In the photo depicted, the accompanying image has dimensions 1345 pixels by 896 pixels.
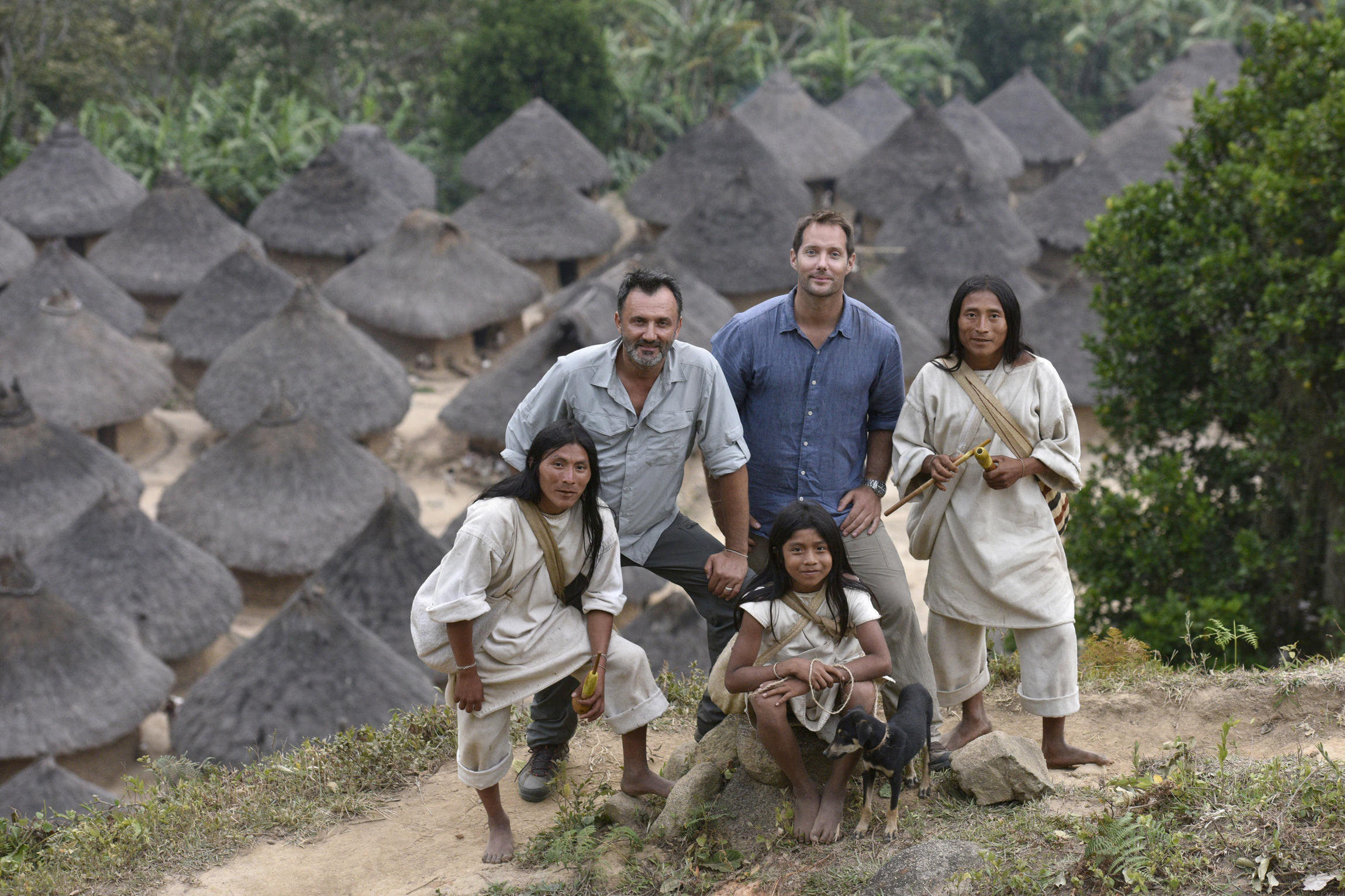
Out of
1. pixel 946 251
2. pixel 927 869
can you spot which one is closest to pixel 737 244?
pixel 946 251

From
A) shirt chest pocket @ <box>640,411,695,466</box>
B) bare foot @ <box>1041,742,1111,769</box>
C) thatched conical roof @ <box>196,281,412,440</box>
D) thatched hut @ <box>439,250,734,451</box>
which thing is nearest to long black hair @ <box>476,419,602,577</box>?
shirt chest pocket @ <box>640,411,695,466</box>

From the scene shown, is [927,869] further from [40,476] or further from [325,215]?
[325,215]

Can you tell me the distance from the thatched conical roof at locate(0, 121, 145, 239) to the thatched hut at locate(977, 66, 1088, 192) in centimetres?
1856

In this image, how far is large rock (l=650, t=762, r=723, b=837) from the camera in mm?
4828

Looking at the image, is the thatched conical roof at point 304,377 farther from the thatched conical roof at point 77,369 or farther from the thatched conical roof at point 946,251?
the thatched conical roof at point 946,251

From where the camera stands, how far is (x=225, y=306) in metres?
21.0

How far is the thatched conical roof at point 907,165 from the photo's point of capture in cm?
2702

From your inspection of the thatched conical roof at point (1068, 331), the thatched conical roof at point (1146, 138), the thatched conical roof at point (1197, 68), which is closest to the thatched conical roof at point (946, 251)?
the thatched conical roof at point (1068, 331)

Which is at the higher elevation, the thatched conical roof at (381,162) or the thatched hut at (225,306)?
the thatched conical roof at (381,162)

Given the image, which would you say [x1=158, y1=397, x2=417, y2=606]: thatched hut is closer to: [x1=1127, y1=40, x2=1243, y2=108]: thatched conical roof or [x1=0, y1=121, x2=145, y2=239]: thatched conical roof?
[x1=0, y1=121, x2=145, y2=239]: thatched conical roof

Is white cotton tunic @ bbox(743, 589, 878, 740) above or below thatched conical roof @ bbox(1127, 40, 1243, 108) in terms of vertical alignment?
below

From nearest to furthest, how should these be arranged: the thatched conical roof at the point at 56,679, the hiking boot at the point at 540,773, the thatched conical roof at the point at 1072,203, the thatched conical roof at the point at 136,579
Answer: the hiking boot at the point at 540,773
the thatched conical roof at the point at 56,679
the thatched conical roof at the point at 136,579
the thatched conical roof at the point at 1072,203

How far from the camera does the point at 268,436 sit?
16.3 meters

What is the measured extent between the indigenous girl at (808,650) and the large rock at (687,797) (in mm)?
390
